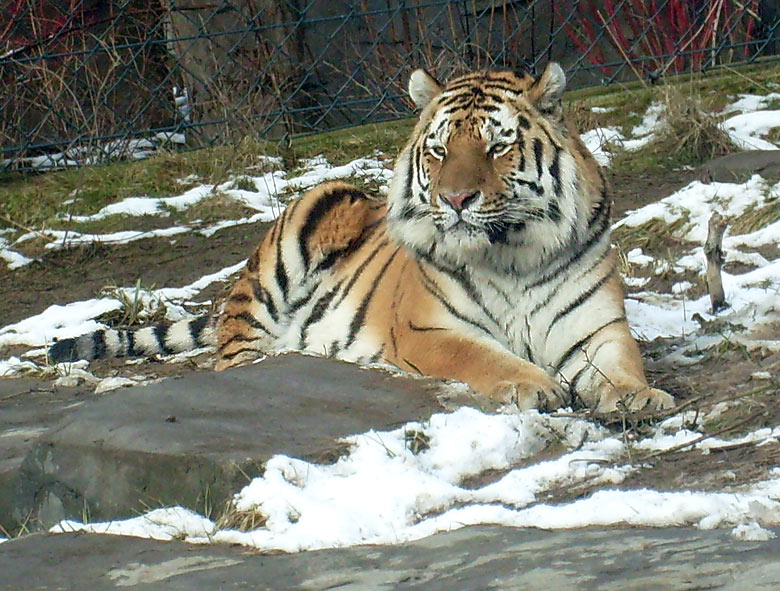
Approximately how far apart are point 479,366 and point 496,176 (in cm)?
60

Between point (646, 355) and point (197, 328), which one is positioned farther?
point (197, 328)

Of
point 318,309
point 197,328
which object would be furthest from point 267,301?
point 197,328

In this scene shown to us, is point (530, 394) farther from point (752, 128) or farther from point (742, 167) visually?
point (752, 128)

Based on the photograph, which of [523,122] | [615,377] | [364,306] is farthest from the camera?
[364,306]

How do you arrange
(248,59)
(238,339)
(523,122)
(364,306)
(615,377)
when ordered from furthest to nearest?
(248,59) → (238,339) → (364,306) → (523,122) → (615,377)

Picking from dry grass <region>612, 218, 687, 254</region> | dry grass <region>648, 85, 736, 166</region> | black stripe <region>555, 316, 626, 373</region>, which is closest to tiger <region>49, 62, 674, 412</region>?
black stripe <region>555, 316, 626, 373</region>

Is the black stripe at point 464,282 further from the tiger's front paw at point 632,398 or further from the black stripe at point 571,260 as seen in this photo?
the tiger's front paw at point 632,398

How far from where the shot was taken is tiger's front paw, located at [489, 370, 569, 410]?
3270 millimetres

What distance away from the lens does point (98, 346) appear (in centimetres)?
476

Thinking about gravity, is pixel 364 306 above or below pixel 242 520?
below

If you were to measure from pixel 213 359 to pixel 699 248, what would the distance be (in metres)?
2.10

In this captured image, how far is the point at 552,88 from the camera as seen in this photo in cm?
387

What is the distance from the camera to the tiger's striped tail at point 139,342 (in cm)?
471

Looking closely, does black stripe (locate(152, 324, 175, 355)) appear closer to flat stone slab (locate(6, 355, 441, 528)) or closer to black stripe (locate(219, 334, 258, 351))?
black stripe (locate(219, 334, 258, 351))
